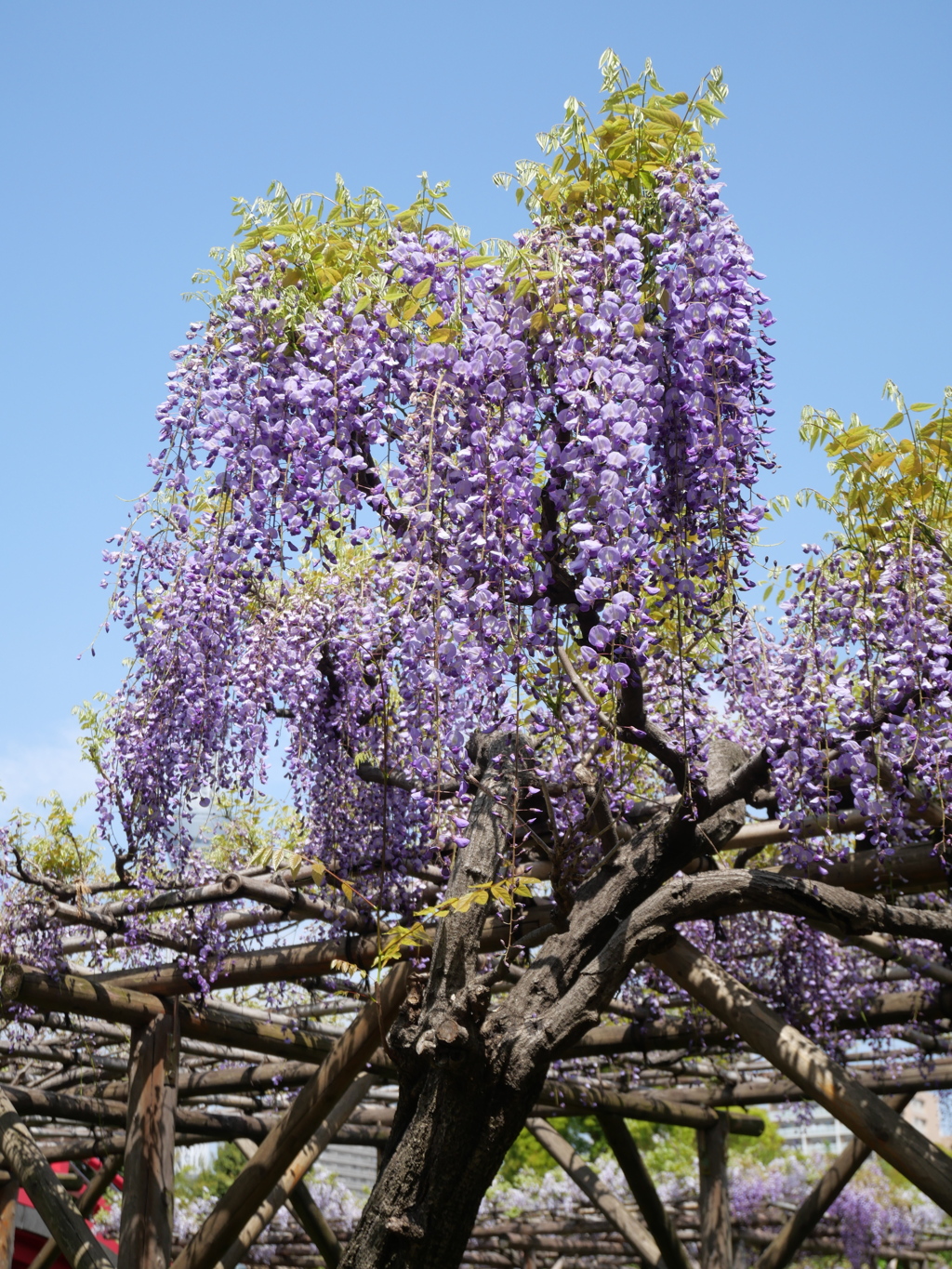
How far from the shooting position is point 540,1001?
3143 millimetres

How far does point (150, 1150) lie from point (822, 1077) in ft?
9.65

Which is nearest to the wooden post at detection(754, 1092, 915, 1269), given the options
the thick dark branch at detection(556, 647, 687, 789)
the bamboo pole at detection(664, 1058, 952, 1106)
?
the bamboo pole at detection(664, 1058, 952, 1106)

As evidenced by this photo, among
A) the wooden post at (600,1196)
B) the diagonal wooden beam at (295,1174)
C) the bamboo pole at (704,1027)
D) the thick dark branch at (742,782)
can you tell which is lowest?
the diagonal wooden beam at (295,1174)

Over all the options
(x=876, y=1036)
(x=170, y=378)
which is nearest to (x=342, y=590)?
(x=170, y=378)

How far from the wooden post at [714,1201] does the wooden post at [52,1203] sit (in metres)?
4.50

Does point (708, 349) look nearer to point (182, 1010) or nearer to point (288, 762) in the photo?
point (288, 762)

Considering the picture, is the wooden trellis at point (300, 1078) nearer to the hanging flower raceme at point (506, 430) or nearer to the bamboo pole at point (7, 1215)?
the bamboo pole at point (7, 1215)

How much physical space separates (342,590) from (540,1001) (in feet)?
5.99

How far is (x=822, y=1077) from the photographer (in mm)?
3717

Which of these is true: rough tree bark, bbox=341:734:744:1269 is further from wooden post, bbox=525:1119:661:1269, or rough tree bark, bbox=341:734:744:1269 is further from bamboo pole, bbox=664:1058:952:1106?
wooden post, bbox=525:1119:661:1269

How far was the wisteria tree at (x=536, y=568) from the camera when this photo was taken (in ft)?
8.71

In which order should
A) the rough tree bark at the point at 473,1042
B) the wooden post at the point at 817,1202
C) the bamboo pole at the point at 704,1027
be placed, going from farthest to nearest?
the wooden post at the point at 817,1202 → the bamboo pole at the point at 704,1027 → the rough tree bark at the point at 473,1042

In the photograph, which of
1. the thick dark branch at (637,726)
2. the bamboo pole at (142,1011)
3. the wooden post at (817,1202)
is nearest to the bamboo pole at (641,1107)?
the wooden post at (817,1202)

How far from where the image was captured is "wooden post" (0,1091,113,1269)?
185 inches
